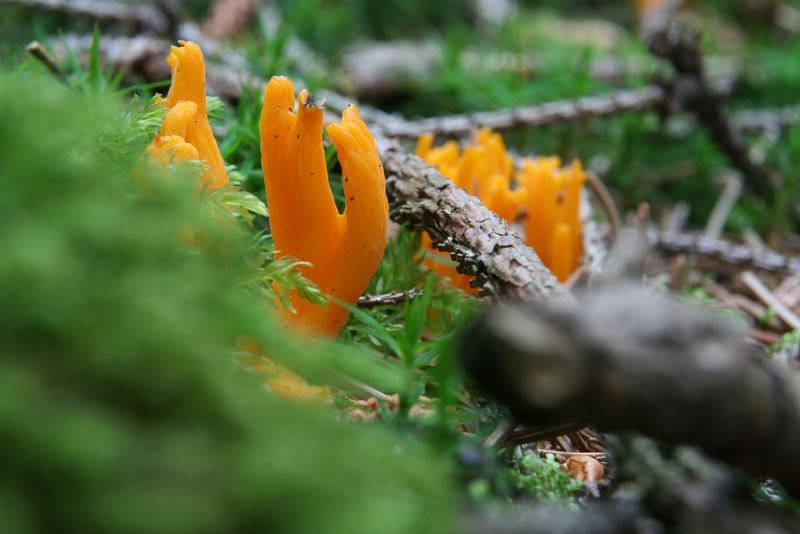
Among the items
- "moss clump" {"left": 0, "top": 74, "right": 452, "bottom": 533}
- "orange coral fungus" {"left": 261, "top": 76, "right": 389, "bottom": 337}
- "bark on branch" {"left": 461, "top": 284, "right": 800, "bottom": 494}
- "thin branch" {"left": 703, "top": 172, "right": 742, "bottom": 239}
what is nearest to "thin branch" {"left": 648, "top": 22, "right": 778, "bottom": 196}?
"thin branch" {"left": 703, "top": 172, "right": 742, "bottom": 239}

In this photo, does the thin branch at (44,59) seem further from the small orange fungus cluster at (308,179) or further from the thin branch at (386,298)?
the thin branch at (386,298)

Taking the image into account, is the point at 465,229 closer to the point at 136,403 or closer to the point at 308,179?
the point at 308,179

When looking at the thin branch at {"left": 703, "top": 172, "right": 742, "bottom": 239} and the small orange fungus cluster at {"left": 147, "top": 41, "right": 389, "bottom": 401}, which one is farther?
the thin branch at {"left": 703, "top": 172, "right": 742, "bottom": 239}

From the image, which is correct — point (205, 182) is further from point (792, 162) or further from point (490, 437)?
point (792, 162)

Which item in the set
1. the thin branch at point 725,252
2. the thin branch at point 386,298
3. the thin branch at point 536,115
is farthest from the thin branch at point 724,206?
the thin branch at point 386,298

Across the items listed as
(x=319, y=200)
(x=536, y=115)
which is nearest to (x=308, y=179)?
(x=319, y=200)

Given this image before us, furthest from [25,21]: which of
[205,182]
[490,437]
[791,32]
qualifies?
[791,32]

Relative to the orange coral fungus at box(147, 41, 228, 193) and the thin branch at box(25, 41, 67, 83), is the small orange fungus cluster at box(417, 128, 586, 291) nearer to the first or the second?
the orange coral fungus at box(147, 41, 228, 193)
